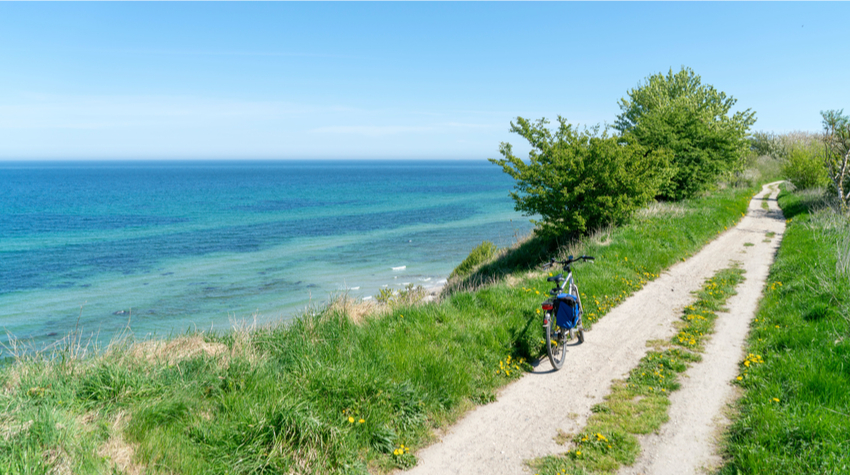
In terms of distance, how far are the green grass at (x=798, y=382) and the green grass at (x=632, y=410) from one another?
2.77ft

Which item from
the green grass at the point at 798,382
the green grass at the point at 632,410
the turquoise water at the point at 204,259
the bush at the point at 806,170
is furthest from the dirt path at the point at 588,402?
the bush at the point at 806,170

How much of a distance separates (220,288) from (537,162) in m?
18.5

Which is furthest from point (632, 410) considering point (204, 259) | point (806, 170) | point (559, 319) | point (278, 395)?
point (806, 170)

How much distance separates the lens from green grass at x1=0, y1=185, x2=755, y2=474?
4.23 meters

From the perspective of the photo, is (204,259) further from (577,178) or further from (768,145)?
(768,145)

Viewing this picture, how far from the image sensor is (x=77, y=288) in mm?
25891

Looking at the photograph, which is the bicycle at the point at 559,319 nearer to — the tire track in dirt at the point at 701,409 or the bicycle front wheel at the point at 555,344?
the bicycle front wheel at the point at 555,344

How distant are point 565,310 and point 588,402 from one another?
1724 millimetres

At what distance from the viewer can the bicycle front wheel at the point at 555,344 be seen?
739 cm

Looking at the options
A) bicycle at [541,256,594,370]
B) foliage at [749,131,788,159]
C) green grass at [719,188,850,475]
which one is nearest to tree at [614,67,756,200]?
green grass at [719,188,850,475]

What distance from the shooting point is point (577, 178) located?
1628cm

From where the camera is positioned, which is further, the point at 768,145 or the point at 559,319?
the point at 768,145

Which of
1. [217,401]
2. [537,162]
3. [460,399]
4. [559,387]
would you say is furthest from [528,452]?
[537,162]

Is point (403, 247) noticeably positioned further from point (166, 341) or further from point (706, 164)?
point (166, 341)
